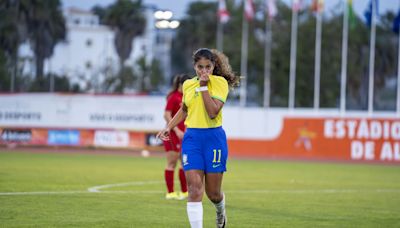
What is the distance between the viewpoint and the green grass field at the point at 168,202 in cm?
1236

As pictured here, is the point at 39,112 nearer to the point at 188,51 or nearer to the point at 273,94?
the point at 273,94

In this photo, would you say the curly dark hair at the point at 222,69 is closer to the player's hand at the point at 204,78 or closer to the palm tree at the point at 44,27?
the player's hand at the point at 204,78

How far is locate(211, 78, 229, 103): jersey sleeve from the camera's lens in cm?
1002

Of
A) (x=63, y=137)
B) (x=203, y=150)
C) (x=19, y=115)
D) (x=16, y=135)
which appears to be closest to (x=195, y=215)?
(x=203, y=150)

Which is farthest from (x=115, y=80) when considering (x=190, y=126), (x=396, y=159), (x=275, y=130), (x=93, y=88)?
(x=190, y=126)

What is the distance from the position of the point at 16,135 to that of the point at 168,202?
1065 inches

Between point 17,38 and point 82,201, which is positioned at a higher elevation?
point 17,38

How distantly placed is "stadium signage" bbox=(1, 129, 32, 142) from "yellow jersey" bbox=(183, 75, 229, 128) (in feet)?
104

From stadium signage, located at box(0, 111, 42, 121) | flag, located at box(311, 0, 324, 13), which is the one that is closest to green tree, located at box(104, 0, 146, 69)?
flag, located at box(311, 0, 324, 13)

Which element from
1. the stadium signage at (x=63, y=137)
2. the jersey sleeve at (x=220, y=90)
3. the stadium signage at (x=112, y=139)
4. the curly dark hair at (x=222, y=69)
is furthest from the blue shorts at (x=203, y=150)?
the stadium signage at (x=63, y=137)

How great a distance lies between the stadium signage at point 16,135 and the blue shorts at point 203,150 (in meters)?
31.9

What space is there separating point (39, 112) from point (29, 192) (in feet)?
91.7

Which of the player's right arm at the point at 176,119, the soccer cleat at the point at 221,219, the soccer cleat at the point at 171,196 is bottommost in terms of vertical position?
the soccer cleat at the point at 171,196

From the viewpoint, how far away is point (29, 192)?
631 inches
